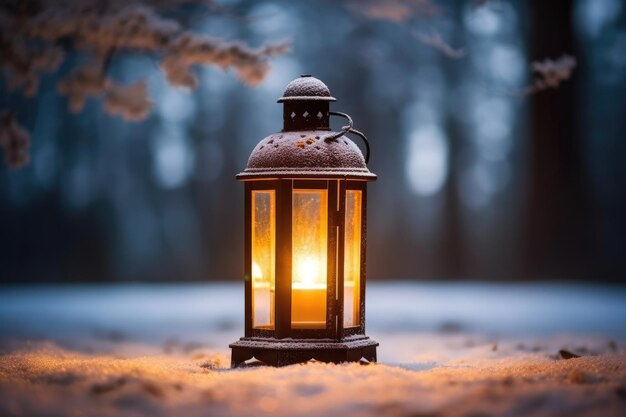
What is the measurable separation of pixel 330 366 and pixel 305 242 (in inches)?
41.1

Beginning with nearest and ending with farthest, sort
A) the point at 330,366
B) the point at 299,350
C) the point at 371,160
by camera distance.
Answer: the point at 330,366 → the point at 299,350 → the point at 371,160

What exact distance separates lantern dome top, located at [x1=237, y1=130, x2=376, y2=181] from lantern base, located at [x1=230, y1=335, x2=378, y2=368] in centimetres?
120

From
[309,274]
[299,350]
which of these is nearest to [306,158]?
[309,274]

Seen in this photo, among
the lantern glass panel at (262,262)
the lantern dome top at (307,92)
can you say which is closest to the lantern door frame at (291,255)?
the lantern glass panel at (262,262)

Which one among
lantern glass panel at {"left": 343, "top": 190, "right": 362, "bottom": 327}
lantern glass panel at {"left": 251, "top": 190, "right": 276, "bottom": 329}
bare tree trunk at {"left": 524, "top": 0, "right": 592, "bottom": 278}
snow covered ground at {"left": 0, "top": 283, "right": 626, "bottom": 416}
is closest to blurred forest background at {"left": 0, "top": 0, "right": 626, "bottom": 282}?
bare tree trunk at {"left": 524, "top": 0, "right": 592, "bottom": 278}

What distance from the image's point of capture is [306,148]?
6.46 m

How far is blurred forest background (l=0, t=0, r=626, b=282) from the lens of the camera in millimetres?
23375

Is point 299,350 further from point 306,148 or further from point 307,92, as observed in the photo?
point 307,92

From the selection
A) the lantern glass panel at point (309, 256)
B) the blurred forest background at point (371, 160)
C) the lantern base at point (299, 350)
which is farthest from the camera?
the blurred forest background at point (371, 160)

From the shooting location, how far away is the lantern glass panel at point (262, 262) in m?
6.62

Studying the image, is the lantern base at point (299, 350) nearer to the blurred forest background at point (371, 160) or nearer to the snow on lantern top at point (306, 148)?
the snow on lantern top at point (306, 148)

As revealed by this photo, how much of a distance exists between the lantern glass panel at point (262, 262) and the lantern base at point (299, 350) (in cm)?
20

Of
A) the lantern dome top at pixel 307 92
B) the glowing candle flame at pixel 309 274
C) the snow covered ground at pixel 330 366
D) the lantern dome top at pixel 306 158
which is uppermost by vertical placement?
the lantern dome top at pixel 307 92

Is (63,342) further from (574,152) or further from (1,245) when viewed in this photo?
(1,245)
